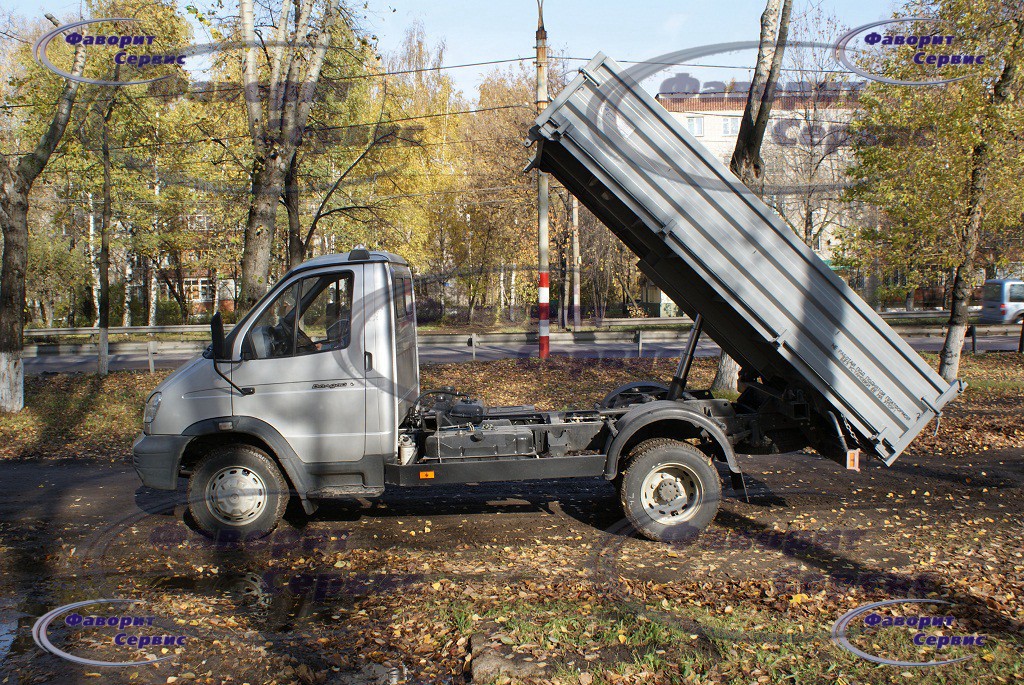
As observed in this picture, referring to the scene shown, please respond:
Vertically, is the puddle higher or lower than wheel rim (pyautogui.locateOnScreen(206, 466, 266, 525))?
lower

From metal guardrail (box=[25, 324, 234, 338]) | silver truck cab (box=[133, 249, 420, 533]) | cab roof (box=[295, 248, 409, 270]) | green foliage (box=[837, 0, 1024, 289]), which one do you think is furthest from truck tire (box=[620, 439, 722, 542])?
metal guardrail (box=[25, 324, 234, 338])

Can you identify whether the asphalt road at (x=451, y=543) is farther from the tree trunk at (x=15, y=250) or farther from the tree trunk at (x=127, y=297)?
the tree trunk at (x=127, y=297)

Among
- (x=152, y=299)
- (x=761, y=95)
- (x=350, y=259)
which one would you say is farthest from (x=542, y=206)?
(x=152, y=299)

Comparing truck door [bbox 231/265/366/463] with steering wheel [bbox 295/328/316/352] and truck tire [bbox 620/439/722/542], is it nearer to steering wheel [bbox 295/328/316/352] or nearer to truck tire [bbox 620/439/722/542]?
steering wheel [bbox 295/328/316/352]

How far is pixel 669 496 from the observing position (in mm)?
6031

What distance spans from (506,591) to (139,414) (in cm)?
992

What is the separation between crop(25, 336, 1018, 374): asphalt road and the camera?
832 inches

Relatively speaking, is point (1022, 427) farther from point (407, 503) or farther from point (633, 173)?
point (407, 503)

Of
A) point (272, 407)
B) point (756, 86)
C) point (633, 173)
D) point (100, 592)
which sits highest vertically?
point (756, 86)

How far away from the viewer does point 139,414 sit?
12.4 m

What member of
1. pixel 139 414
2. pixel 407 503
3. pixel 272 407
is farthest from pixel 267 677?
pixel 139 414

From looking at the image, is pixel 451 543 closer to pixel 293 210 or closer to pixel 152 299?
pixel 293 210

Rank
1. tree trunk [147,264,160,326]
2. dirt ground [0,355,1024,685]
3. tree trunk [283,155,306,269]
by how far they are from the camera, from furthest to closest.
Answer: tree trunk [147,264,160,326] < tree trunk [283,155,306,269] < dirt ground [0,355,1024,685]

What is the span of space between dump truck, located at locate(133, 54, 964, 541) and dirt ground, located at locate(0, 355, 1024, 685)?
0.59m
